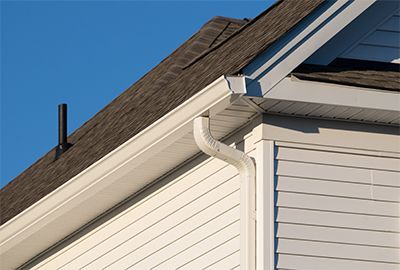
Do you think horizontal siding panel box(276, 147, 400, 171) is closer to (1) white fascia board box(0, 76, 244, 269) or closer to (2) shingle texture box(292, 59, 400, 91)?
(2) shingle texture box(292, 59, 400, 91)

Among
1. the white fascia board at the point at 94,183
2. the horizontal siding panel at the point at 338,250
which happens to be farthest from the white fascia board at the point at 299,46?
the horizontal siding panel at the point at 338,250

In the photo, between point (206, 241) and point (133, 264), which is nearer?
point (206, 241)

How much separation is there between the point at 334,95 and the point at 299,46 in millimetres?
514

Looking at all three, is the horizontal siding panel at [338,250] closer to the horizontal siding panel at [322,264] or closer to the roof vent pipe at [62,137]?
the horizontal siding panel at [322,264]

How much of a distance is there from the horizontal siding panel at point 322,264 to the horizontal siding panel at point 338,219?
31 centimetres

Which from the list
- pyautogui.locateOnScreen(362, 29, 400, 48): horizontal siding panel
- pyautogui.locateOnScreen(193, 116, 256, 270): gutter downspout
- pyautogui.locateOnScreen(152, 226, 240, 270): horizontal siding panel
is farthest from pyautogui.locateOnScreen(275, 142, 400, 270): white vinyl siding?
pyautogui.locateOnScreen(362, 29, 400, 48): horizontal siding panel

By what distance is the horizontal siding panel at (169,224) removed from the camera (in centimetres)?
1224

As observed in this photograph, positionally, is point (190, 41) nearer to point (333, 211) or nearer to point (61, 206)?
point (61, 206)

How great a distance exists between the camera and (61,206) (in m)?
13.9

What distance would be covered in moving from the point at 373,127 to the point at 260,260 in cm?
169

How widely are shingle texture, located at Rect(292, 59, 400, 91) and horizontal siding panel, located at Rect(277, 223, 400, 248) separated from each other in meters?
1.27

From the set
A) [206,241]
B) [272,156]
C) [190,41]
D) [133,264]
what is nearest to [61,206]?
[133,264]

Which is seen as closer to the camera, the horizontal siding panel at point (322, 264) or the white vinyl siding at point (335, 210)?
the horizontal siding panel at point (322, 264)

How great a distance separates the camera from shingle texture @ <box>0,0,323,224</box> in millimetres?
12131
